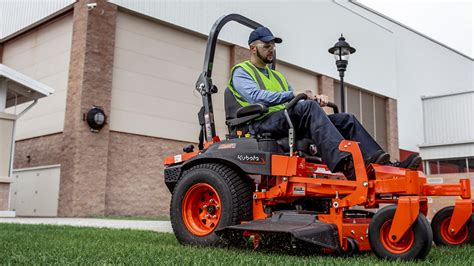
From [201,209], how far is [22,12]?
54.9 feet

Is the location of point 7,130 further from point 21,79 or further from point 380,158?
point 380,158

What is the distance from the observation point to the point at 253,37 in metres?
4.80

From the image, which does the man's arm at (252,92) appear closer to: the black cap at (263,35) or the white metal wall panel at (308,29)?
the black cap at (263,35)

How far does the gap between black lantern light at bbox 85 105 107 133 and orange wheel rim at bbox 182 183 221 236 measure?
36.2 ft

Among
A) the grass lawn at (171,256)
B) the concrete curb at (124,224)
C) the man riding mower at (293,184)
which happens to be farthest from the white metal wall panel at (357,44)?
the grass lawn at (171,256)

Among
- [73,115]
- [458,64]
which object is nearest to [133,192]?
[73,115]

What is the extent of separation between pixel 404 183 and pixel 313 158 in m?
0.87

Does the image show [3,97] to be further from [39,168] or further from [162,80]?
[162,80]

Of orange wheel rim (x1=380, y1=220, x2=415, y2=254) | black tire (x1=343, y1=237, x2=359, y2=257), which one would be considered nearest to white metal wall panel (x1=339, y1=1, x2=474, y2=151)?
black tire (x1=343, y1=237, x2=359, y2=257)

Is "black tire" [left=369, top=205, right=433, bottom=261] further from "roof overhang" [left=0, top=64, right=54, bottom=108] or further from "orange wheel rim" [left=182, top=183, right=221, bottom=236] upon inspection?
"roof overhang" [left=0, top=64, right=54, bottom=108]

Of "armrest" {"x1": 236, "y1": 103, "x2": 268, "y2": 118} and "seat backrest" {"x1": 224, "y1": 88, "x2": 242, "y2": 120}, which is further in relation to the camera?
"seat backrest" {"x1": 224, "y1": 88, "x2": 242, "y2": 120}

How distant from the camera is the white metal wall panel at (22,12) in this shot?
17047mm

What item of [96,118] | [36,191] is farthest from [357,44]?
[36,191]

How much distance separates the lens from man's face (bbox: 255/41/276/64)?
480 cm
